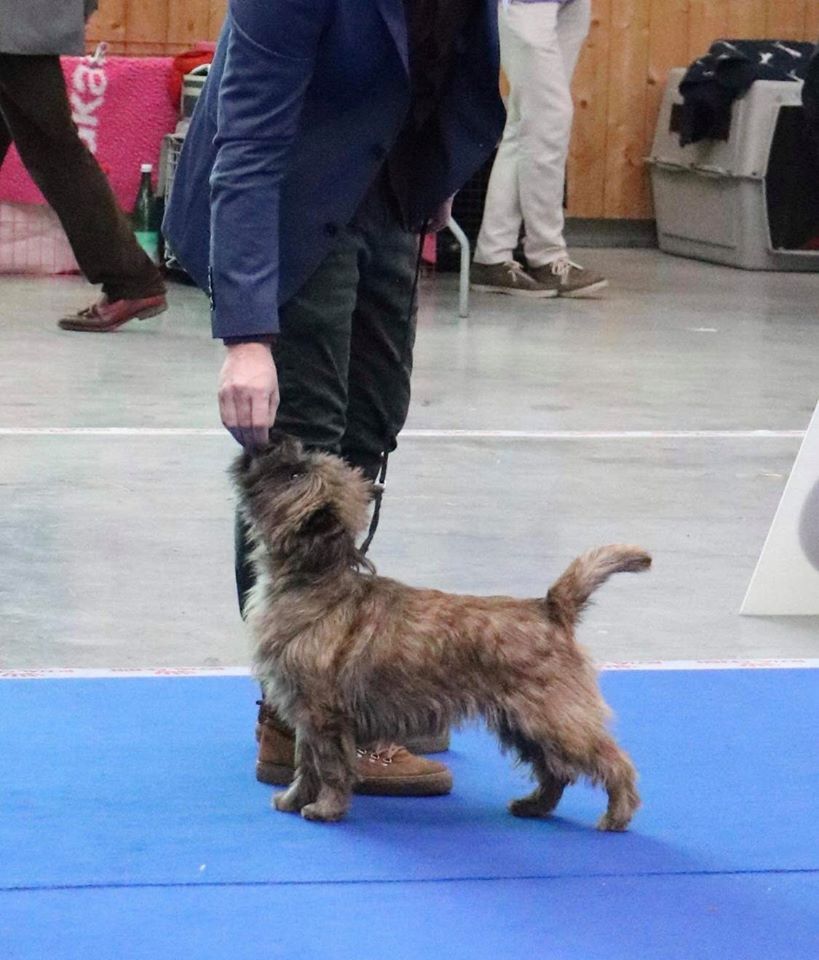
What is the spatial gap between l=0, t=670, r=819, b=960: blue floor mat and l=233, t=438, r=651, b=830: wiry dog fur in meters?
0.12

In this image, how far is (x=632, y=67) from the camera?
9023 mm

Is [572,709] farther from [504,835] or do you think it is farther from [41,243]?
[41,243]

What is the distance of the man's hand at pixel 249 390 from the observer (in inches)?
79.1

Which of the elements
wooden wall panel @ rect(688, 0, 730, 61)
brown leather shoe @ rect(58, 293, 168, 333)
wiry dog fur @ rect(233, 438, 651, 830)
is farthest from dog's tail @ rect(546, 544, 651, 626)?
wooden wall panel @ rect(688, 0, 730, 61)

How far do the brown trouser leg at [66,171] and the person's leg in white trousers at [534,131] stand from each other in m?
2.03

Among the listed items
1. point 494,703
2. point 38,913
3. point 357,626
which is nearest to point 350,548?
point 357,626

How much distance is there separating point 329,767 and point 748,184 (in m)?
6.53

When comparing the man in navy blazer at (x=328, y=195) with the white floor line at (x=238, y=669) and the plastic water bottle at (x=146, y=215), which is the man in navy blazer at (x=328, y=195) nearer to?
the white floor line at (x=238, y=669)

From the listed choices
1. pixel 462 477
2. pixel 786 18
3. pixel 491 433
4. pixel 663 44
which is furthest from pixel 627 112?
pixel 462 477

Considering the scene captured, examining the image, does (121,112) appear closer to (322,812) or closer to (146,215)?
(146,215)

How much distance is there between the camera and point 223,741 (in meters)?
2.46

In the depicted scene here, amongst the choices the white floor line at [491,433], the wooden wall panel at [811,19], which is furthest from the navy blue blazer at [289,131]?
the wooden wall panel at [811,19]

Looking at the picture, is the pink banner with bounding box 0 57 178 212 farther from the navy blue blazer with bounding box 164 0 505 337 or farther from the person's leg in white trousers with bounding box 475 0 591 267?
the navy blue blazer with bounding box 164 0 505 337

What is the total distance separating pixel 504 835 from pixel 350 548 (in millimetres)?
414
